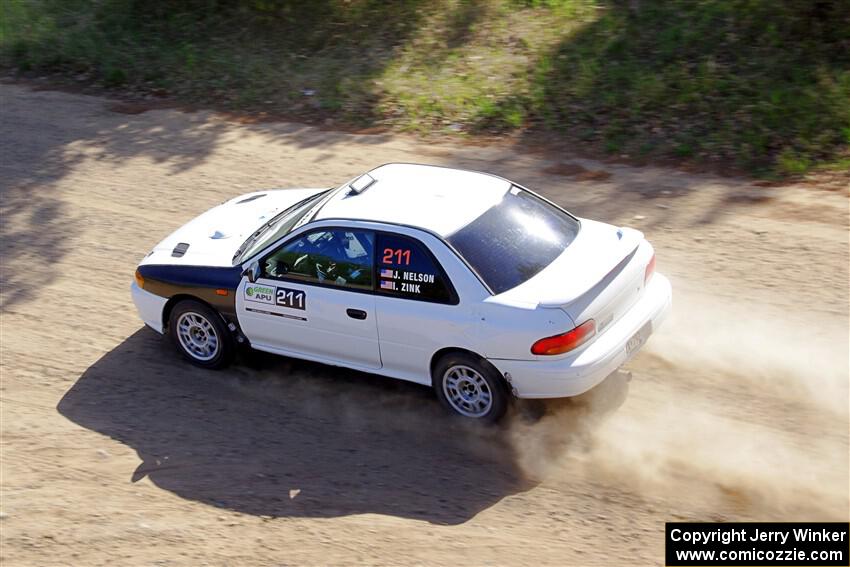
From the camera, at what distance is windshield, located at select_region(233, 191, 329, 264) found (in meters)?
7.75

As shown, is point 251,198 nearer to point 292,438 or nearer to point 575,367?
point 292,438

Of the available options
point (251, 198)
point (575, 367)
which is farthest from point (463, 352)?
point (251, 198)

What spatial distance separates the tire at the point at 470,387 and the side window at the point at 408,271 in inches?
19.9

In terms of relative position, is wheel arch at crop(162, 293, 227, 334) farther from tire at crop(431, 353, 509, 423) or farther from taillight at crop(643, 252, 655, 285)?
taillight at crop(643, 252, 655, 285)

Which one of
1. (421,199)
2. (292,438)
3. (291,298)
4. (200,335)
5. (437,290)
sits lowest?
(292,438)

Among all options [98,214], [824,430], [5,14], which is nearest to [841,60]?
[824,430]

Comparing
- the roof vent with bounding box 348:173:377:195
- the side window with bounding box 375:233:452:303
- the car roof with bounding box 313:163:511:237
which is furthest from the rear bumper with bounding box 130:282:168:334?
the side window with bounding box 375:233:452:303

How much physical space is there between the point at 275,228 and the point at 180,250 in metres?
0.98

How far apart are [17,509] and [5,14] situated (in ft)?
49.5

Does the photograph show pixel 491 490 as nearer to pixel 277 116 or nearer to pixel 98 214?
pixel 98 214

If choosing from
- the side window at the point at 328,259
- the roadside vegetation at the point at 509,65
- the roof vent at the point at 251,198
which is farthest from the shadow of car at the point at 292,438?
the roadside vegetation at the point at 509,65

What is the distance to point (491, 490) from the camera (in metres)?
6.62

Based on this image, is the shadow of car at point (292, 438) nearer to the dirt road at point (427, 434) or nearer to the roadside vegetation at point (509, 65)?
the dirt road at point (427, 434)

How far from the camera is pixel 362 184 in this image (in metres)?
7.70
